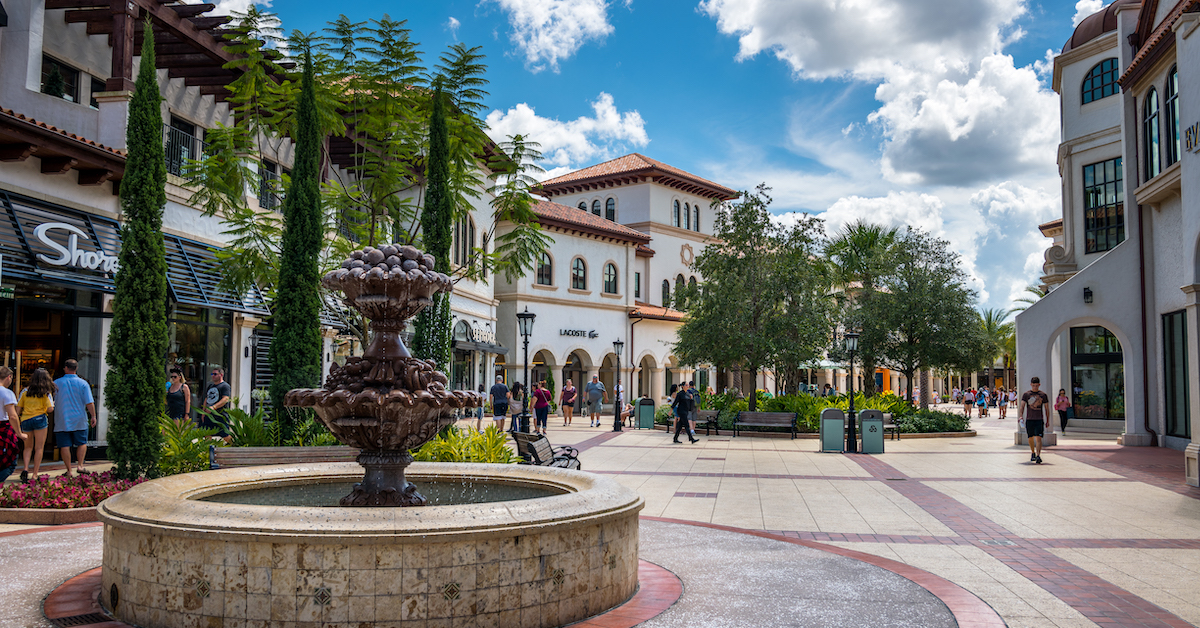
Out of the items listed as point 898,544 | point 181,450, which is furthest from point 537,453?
point 898,544

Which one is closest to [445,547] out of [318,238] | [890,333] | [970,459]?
[318,238]

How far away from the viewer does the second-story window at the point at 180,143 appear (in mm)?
17878

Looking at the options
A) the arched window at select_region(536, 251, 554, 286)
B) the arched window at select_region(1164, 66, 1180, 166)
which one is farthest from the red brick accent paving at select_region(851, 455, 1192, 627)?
the arched window at select_region(536, 251, 554, 286)

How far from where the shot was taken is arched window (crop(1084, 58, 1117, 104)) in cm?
2730

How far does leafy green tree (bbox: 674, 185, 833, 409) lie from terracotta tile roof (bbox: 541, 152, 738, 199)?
18189 mm

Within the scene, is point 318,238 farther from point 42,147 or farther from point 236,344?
point 236,344

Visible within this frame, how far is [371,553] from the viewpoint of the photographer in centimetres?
468

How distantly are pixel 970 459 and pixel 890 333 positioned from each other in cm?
1347

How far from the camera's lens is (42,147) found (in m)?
13.4

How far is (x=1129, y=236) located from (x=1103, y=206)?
6.38 m

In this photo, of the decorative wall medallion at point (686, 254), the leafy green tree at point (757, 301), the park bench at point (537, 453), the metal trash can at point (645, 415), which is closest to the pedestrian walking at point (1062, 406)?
the leafy green tree at point (757, 301)

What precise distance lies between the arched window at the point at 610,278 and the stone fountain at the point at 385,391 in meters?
37.9

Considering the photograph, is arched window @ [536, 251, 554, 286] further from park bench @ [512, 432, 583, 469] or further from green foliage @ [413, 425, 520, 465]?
green foliage @ [413, 425, 520, 465]

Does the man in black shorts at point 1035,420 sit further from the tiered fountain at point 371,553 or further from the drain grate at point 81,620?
the drain grate at point 81,620
